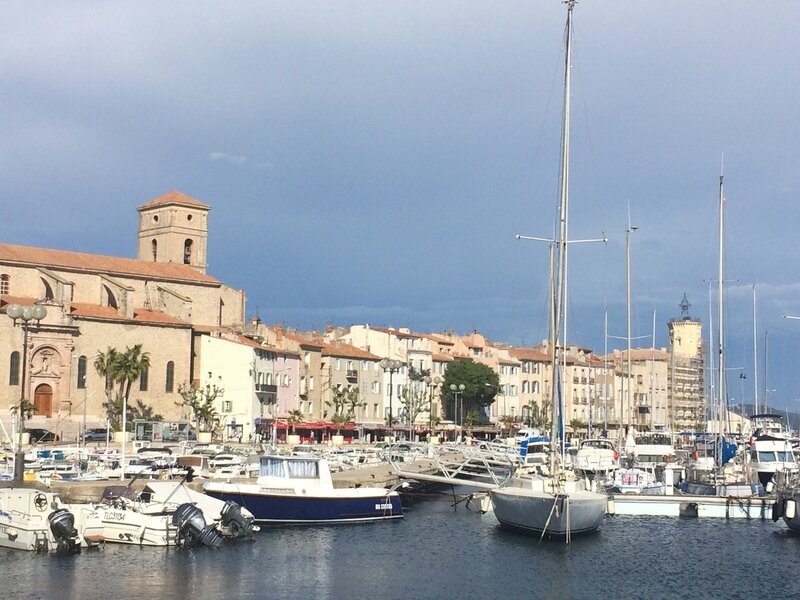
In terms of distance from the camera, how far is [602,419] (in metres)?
140

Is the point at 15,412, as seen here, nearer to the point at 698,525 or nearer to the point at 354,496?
the point at 354,496

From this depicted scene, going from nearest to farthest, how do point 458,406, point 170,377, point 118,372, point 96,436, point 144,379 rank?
point 96,436
point 118,372
point 144,379
point 170,377
point 458,406

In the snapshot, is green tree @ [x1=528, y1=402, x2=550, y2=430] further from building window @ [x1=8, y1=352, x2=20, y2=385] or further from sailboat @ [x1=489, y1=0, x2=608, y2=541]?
sailboat @ [x1=489, y1=0, x2=608, y2=541]

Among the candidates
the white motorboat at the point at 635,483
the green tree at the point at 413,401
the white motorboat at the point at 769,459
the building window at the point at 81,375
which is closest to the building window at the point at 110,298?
the building window at the point at 81,375

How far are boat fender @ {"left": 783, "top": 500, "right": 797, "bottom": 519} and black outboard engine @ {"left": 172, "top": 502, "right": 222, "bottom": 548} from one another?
21.4 m

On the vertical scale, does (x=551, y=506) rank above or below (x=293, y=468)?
below

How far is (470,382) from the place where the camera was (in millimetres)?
116438

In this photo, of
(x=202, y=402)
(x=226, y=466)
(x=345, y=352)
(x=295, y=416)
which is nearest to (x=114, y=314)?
(x=202, y=402)

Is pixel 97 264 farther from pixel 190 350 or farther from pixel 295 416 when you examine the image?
pixel 295 416

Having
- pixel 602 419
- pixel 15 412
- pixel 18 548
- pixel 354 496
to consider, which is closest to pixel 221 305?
pixel 15 412

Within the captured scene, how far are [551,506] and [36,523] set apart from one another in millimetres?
17282

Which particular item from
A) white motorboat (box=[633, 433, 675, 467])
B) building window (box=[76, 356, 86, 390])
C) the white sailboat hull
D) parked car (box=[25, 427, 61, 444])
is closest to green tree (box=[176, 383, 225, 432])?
building window (box=[76, 356, 86, 390])

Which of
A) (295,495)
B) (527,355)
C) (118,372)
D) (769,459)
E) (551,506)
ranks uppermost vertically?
(527,355)

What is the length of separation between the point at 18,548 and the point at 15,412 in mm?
42647
